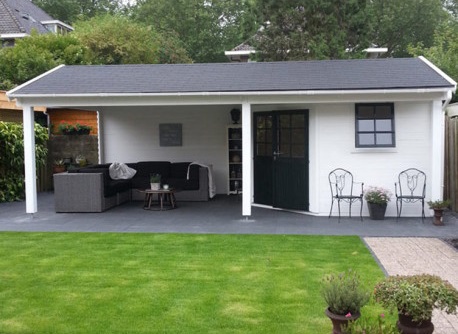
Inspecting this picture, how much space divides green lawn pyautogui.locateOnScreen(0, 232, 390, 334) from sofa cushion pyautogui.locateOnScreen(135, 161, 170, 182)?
4564mm

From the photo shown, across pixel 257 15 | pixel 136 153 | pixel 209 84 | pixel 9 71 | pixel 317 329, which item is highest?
pixel 257 15

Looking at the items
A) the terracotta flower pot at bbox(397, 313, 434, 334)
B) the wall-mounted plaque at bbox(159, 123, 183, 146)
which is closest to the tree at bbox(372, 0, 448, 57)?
the wall-mounted plaque at bbox(159, 123, 183, 146)

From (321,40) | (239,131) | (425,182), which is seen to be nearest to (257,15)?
(321,40)

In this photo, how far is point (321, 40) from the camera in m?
17.9

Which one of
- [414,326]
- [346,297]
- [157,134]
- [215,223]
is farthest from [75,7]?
[414,326]

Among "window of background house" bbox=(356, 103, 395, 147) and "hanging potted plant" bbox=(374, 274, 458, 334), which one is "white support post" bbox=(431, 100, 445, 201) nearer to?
"window of background house" bbox=(356, 103, 395, 147)

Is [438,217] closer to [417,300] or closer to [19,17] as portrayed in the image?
[417,300]

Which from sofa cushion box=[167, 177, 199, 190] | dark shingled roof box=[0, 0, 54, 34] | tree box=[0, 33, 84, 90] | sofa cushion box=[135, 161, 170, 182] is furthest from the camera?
dark shingled roof box=[0, 0, 54, 34]

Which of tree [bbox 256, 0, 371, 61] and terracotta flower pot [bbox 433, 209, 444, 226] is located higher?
tree [bbox 256, 0, 371, 61]

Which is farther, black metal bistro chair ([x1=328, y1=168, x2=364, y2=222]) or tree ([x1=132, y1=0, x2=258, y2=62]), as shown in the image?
tree ([x1=132, y1=0, x2=258, y2=62])

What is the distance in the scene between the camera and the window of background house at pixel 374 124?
10.4 metres

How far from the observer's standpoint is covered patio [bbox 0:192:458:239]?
9102 millimetres

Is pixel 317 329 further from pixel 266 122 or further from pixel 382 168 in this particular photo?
pixel 266 122

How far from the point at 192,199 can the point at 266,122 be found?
9.58 feet
